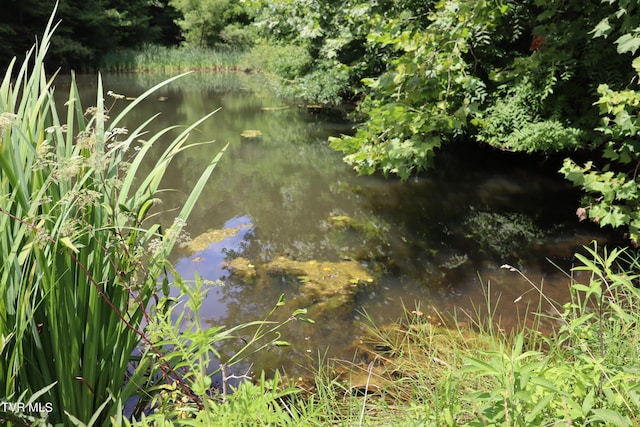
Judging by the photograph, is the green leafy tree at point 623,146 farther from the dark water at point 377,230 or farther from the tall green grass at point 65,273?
the tall green grass at point 65,273

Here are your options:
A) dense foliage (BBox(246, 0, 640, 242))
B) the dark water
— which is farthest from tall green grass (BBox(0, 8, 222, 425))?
dense foliage (BBox(246, 0, 640, 242))

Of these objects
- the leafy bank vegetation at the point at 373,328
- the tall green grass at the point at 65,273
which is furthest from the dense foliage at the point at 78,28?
the tall green grass at the point at 65,273

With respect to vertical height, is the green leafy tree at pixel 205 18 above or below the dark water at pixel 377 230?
above

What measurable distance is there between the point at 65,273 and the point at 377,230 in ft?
11.3

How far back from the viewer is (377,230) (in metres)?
4.47

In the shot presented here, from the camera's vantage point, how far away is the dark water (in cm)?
311

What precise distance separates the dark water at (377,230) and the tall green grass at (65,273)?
342mm

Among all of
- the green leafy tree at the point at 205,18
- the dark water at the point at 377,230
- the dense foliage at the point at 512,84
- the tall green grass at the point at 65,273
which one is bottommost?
the dark water at the point at 377,230

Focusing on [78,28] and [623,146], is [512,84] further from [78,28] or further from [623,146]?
[78,28]

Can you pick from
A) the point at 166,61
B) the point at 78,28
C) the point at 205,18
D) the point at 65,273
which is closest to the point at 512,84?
the point at 65,273

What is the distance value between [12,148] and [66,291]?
0.44 m

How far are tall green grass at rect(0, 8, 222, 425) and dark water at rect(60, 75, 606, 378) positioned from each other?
34 centimetres

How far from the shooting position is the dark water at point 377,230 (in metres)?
3.11

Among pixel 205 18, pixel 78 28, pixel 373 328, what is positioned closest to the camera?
pixel 373 328
